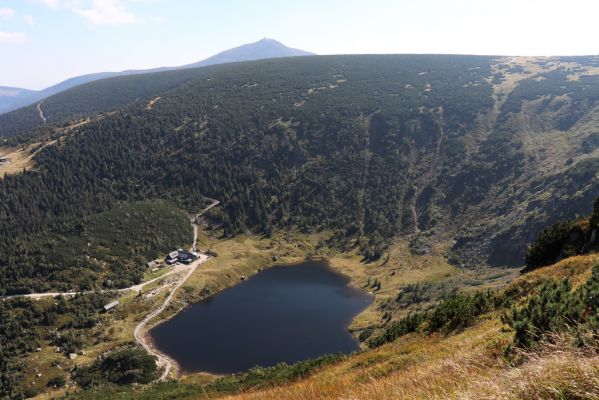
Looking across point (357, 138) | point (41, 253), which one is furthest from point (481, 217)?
point (41, 253)

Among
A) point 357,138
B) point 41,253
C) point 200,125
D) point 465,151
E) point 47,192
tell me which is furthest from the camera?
point 200,125

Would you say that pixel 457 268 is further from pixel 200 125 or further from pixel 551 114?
pixel 200 125

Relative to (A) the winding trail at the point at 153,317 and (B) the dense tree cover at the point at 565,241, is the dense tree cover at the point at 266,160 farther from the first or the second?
(B) the dense tree cover at the point at 565,241

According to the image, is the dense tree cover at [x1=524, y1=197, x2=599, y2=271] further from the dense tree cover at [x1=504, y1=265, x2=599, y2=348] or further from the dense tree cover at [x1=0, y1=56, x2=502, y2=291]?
the dense tree cover at [x1=0, y1=56, x2=502, y2=291]

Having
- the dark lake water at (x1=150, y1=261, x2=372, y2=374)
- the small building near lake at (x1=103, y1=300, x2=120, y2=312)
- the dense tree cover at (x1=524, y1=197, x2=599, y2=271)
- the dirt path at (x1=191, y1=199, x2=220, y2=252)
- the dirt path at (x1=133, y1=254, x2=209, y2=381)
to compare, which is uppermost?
the dense tree cover at (x1=524, y1=197, x2=599, y2=271)

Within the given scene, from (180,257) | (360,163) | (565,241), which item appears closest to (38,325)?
(180,257)

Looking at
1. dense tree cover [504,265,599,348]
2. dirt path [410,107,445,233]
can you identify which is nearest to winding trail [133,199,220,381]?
dense tree cover [504,265,599,348]
